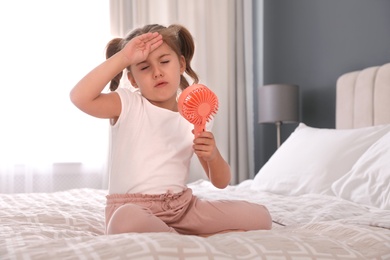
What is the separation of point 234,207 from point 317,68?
2474 mm

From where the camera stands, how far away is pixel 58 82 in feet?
13.3

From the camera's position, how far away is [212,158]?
1367mm

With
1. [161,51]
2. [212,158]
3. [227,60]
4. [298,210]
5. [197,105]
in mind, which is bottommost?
[298,210]

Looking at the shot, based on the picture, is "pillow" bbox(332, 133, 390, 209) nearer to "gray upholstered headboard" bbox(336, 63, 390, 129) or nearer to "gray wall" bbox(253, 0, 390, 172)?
"gray upholstered headboard" bbox(336, 63, 390, 129)

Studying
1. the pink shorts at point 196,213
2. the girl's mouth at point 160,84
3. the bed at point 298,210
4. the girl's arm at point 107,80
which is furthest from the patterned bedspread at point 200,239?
the girl's mouth at point 160,84

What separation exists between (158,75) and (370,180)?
914mm

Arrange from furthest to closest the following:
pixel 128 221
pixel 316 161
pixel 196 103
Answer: pixel 316 161 < pixel 196 103 < pixel 128 221

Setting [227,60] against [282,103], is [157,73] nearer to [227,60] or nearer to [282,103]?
[282,103]

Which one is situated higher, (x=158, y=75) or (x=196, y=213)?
(x=158, y=75)

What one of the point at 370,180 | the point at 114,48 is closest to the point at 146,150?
Answer: the point at 114,48

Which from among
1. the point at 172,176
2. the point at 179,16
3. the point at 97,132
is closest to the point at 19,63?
the point at 97,132

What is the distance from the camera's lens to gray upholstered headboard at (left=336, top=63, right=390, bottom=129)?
103 inches

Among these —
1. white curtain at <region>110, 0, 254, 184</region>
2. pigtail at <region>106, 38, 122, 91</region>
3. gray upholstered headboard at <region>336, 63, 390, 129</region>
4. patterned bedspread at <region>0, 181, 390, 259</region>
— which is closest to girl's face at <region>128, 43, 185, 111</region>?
pigtail at <region>106, 38, 122, 91</region>

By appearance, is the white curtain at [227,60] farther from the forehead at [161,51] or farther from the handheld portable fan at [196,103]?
the handheld portable fan at [196,103]
